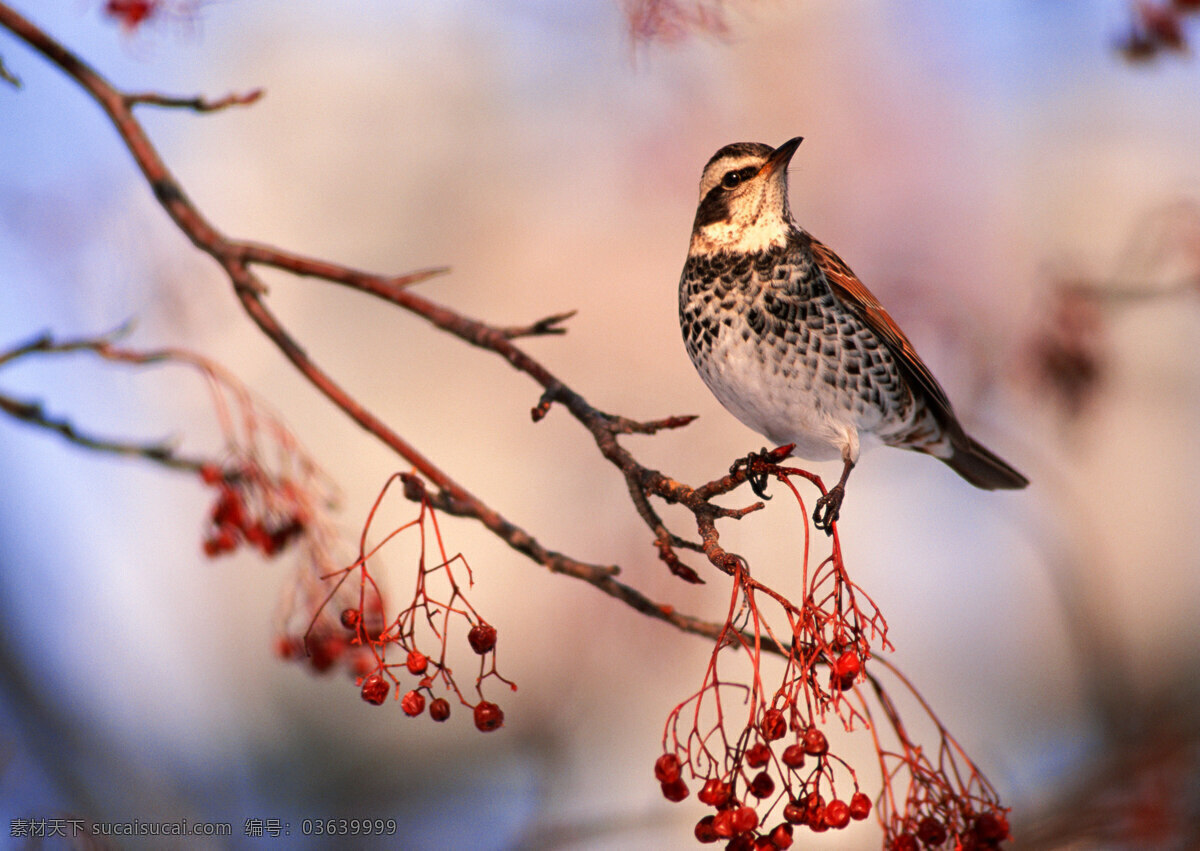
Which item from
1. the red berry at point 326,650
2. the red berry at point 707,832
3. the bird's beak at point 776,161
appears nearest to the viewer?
the red berry at point 707,832

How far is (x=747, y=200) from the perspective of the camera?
7.64 ft

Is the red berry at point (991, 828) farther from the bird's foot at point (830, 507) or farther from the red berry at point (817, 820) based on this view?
the bird's foot at point (830, 507)

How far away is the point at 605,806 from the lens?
20.3 ft

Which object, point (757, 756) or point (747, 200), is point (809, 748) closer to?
point (757, 756)

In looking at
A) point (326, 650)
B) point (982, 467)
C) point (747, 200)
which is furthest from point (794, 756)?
point (982, 467)

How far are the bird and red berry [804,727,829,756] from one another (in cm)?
92

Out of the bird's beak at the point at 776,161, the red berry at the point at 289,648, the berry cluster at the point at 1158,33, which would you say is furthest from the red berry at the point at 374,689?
the berry cluster at the point at 1158,33

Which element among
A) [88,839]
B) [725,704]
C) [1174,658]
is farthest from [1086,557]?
[88,839]

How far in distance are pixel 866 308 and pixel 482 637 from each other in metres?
1.34

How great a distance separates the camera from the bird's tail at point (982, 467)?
112 inches

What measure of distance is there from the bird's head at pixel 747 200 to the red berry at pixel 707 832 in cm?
134

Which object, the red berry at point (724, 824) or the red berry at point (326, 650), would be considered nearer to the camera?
the red berry at point (724, 824)

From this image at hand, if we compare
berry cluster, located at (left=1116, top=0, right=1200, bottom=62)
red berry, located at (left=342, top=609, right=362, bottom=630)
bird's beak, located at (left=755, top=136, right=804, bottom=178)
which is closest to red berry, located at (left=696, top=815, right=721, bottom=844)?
red berry, located at (left=342, top=609, right=362, bottom=630)

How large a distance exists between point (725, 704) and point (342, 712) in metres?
2.70
